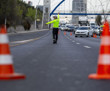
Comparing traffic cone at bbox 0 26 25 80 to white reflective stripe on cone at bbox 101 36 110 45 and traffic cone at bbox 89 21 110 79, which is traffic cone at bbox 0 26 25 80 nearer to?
traffic cone at bbox 89 21 110 79

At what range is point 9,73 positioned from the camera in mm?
6648

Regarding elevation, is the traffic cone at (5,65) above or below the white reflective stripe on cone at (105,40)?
below

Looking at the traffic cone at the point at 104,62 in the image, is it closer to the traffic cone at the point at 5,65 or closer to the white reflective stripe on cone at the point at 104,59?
the white reflective stripe on cone at the point at 104,59

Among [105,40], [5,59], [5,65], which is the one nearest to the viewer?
[5,65]

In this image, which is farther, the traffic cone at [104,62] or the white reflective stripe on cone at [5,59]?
the white reflective stripe on cone at [5,59]

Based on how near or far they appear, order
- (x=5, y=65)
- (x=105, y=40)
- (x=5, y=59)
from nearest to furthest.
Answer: (x=5, y=65), (x=5, y=59), (x=105, y=40)

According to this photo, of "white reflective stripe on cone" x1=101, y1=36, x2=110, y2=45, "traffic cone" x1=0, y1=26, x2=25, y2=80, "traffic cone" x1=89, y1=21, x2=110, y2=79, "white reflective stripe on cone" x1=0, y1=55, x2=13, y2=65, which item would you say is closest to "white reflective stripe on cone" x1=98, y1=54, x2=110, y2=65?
"traffic cone" x1=89, y1=21, x2=110, y2=79

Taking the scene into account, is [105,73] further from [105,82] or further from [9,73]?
[9,73]

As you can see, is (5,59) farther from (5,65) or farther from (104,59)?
(104,59)

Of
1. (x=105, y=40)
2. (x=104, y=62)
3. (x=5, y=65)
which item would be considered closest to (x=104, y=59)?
(x=104, y=62)

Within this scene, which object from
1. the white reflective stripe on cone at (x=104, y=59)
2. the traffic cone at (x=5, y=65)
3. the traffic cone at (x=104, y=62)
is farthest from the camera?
the white reflective stripe on cone at (x=104, y=59)

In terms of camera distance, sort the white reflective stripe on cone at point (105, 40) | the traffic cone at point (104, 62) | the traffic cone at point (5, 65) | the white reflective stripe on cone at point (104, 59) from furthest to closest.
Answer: the white reflective stripe on cone at point (105, 40)
the white reflective stripe on cone at point (104, 59)
the traffic cone at point (104, 62)
the traffic cone at point (5, 65)

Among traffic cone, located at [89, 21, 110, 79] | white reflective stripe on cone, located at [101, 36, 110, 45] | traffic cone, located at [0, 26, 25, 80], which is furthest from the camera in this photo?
white reflective stripe on cone, located at [101, 36, 110, 45]

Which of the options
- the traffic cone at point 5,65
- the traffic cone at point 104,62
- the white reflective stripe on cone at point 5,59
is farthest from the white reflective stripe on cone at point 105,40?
the white reflective stripe on cone at point 5,59
